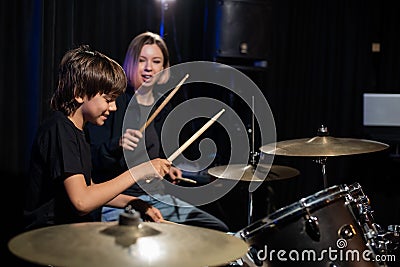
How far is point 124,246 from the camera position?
1462 millimetres

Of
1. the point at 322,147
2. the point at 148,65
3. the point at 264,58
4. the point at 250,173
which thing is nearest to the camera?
the point at 322,147

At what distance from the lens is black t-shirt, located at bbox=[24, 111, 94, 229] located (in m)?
2.12

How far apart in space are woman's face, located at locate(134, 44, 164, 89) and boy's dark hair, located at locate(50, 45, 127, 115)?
976mm

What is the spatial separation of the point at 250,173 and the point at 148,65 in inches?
33.4

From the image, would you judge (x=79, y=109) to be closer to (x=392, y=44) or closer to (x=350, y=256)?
(x=350, y=256)

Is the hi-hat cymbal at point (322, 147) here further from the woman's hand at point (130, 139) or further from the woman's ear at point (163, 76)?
the woman's ear at point (163, 76)

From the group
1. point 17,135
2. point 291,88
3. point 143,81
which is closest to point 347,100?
point 291,88

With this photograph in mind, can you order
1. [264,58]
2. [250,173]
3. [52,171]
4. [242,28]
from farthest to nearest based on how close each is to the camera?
[264,58] < [242,28] < [250,173] < [52,171]

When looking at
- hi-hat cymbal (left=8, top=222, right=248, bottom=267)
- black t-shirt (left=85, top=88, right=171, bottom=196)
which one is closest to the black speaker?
black t-shirt (left=85, top=88, right=171, bottom=196)

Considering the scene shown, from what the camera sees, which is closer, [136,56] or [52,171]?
[52,171]

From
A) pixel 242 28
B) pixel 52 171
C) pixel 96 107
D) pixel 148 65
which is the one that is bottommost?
pixel 52 171

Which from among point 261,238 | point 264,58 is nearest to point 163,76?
point 264,58

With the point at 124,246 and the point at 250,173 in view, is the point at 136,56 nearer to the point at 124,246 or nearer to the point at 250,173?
the point at 250,173

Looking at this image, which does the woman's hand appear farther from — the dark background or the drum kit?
the dark background
